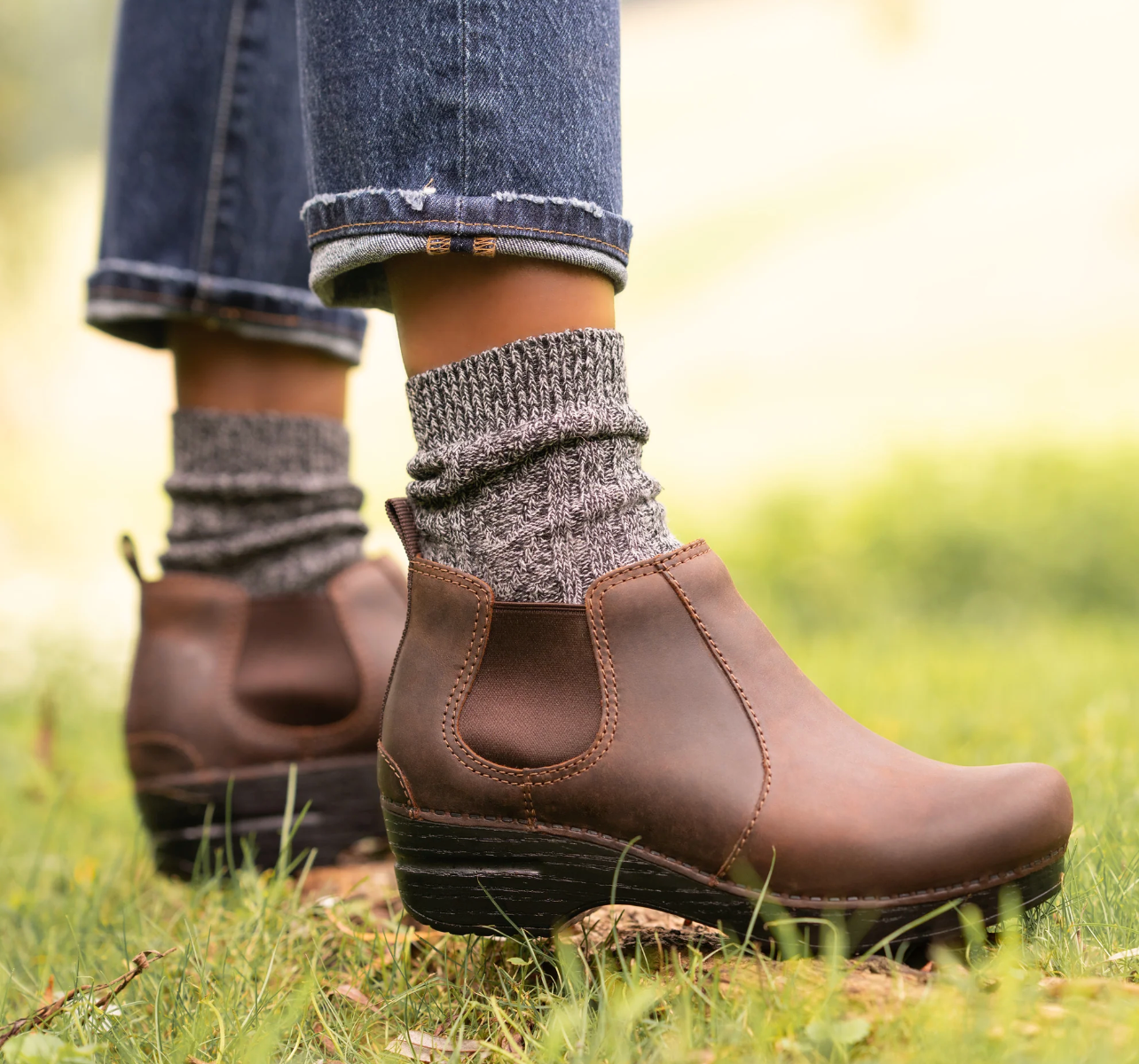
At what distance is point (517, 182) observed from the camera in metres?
0.97

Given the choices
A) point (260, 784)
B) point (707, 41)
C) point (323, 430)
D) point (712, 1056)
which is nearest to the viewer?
point (712, 1056)

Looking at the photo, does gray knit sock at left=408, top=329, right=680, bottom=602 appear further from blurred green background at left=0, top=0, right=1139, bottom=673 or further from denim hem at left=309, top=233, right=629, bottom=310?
blurred green background at left=0, top=0, right=1139, bottom=673

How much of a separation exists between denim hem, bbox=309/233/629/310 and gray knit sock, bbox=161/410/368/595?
1.67 ft

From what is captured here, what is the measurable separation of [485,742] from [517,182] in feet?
1.75

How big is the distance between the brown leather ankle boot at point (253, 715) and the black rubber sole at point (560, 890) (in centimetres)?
49

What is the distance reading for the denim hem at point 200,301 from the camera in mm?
1523

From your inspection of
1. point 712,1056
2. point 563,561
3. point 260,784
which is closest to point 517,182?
point 563,561

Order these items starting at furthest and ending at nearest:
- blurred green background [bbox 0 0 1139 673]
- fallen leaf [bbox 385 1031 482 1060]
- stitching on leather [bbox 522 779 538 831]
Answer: blurred green background [bbox 0 0 1139 673], stitching on leather [bbox 522 779 538 831], fallen leaf [bbox 385 1031 482 1060]

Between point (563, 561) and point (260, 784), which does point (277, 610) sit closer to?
point (260, 784)

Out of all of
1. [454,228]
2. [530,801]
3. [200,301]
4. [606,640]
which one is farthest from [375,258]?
[200,301]

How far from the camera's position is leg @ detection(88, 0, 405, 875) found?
1511 millimetres

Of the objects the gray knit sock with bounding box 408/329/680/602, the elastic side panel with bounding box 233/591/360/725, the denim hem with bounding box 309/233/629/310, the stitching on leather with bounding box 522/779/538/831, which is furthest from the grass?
the denim hem with bounding box 309/233/629/310

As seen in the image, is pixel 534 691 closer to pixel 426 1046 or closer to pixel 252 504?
pixel 426 1046

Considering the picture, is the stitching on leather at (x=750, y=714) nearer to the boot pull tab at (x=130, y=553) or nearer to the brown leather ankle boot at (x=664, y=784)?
the brown leather ankle boot at (x=664, y=784)
